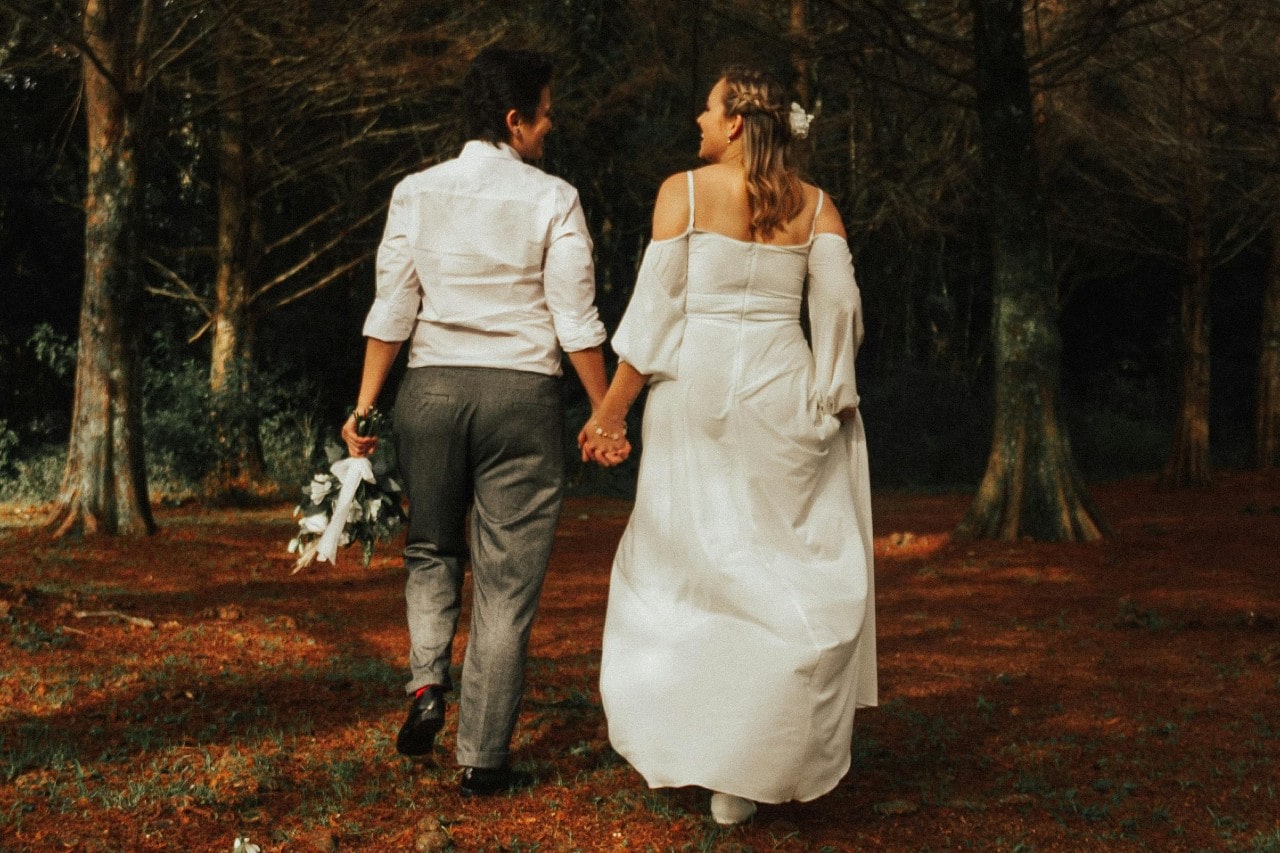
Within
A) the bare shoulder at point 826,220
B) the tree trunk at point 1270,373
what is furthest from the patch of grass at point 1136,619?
the tree trunk at point 1270,373

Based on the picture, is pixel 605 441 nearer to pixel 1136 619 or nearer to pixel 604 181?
pixel 1136 619

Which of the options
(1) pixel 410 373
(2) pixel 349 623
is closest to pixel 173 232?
(2) pixel 349 623

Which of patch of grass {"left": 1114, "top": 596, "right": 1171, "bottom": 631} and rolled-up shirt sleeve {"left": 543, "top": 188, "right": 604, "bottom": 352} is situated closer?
rolled-up shirt sleeve {"left": 543, "top": 188, "right": 604, "bottom": 352}

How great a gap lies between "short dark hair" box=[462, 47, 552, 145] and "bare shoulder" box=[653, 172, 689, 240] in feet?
1.65

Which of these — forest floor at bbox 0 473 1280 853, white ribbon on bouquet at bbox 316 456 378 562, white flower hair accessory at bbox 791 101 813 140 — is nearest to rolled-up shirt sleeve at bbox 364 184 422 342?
white ribbon on bouquet at bbox 316 456 378 562

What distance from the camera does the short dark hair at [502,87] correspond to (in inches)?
169

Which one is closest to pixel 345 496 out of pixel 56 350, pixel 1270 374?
pixel 56 350

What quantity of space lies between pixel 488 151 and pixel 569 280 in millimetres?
462

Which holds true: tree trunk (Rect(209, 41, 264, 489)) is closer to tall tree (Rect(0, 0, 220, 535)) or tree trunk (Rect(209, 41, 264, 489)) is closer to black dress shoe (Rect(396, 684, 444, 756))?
tall tree (Rect(0, 0, 220, 535))

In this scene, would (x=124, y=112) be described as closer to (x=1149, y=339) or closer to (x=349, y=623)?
(x=349, y=623)

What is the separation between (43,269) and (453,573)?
17608 millimetres

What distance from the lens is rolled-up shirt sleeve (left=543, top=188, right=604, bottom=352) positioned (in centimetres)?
425

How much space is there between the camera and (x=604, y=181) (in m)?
22.9

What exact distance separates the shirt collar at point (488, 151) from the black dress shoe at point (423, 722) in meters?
1.61
